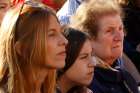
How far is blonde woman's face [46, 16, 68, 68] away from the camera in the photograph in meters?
1.95

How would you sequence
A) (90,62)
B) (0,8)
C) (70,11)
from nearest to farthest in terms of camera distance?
(90,62)
(0,8)
(70,11)

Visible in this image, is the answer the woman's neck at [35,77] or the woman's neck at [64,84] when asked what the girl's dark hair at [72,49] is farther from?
the woman's neck at [35,77]

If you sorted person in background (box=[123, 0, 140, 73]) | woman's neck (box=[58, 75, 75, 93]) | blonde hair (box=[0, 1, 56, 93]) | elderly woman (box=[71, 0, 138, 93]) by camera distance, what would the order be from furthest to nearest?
person in background (box=[123, 0, 140, 73]) < elderly woman (box=[71, 0, 138, 93]) < woman's neck (box=[58, 75, 75, 93]) < blonde hair (box=[0, 1, 56, 93])

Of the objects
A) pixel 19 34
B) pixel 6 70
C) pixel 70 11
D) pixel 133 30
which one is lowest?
pixel 133 30

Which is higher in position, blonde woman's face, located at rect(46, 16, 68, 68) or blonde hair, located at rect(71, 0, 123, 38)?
blonde woman's face, located at rect(46, 16, 68, 68)

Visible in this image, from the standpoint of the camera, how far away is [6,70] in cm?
192

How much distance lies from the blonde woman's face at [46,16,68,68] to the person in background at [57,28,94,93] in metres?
0.26

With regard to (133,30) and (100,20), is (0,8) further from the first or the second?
(133,30)

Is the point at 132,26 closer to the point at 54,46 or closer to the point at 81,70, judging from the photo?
the point at 81,70

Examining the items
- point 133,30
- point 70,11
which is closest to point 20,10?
point 70,11

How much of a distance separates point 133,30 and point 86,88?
3.85ft

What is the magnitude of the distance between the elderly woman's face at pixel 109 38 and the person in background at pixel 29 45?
66cm

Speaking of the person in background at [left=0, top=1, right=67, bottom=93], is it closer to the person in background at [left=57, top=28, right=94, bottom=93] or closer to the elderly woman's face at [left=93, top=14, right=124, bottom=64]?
the person in background at [left=57, top=28, right=94, bottom=93]

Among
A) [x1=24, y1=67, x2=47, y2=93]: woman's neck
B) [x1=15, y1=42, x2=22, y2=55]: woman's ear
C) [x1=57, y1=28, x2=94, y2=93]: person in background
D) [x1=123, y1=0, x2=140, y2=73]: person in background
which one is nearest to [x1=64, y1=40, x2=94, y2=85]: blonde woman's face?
[x1=57, y1=28, x2=94, y2=93]: person in background
